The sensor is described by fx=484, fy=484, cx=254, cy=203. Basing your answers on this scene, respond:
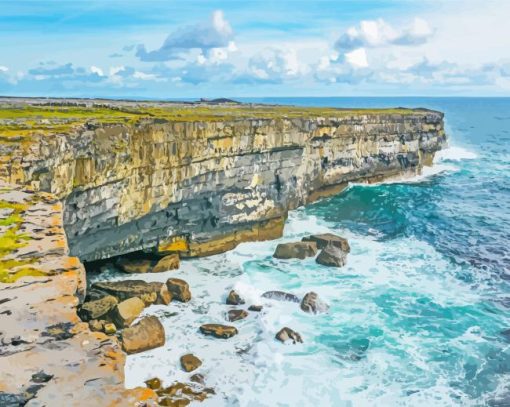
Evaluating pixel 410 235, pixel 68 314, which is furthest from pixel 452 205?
pixel 68 314

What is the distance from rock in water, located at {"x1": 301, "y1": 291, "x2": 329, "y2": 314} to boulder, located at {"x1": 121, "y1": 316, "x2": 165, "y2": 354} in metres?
7.98

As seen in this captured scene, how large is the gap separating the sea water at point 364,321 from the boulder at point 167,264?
1.93ft

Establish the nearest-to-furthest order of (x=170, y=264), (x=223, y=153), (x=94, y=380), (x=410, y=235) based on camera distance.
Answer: (x=94, y=380), (x=170, y=264), (x=223, y=153), (x=410, y=235)

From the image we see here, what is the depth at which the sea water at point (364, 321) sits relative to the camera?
1989cm

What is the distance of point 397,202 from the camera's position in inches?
2053

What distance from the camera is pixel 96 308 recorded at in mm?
24375

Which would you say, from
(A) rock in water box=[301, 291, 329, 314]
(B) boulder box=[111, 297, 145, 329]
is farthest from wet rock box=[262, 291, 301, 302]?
(B) boulder box=[111, 297, 145, 329]

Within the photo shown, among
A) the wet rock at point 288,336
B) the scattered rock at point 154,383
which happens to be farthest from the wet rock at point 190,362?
the wet rock at point 288,336

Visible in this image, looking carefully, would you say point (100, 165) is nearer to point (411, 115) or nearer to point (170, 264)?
point (170, 264)

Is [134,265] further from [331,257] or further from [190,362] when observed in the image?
[331,257]

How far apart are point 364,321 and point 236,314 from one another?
6.76 m

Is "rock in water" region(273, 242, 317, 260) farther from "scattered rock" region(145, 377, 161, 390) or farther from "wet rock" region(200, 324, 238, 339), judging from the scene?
"scattered rock" region(145, 377, 161, 390)

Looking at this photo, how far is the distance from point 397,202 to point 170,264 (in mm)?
29294

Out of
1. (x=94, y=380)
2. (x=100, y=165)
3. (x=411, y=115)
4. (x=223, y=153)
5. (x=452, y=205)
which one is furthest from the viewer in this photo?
(x=411, y=115)
